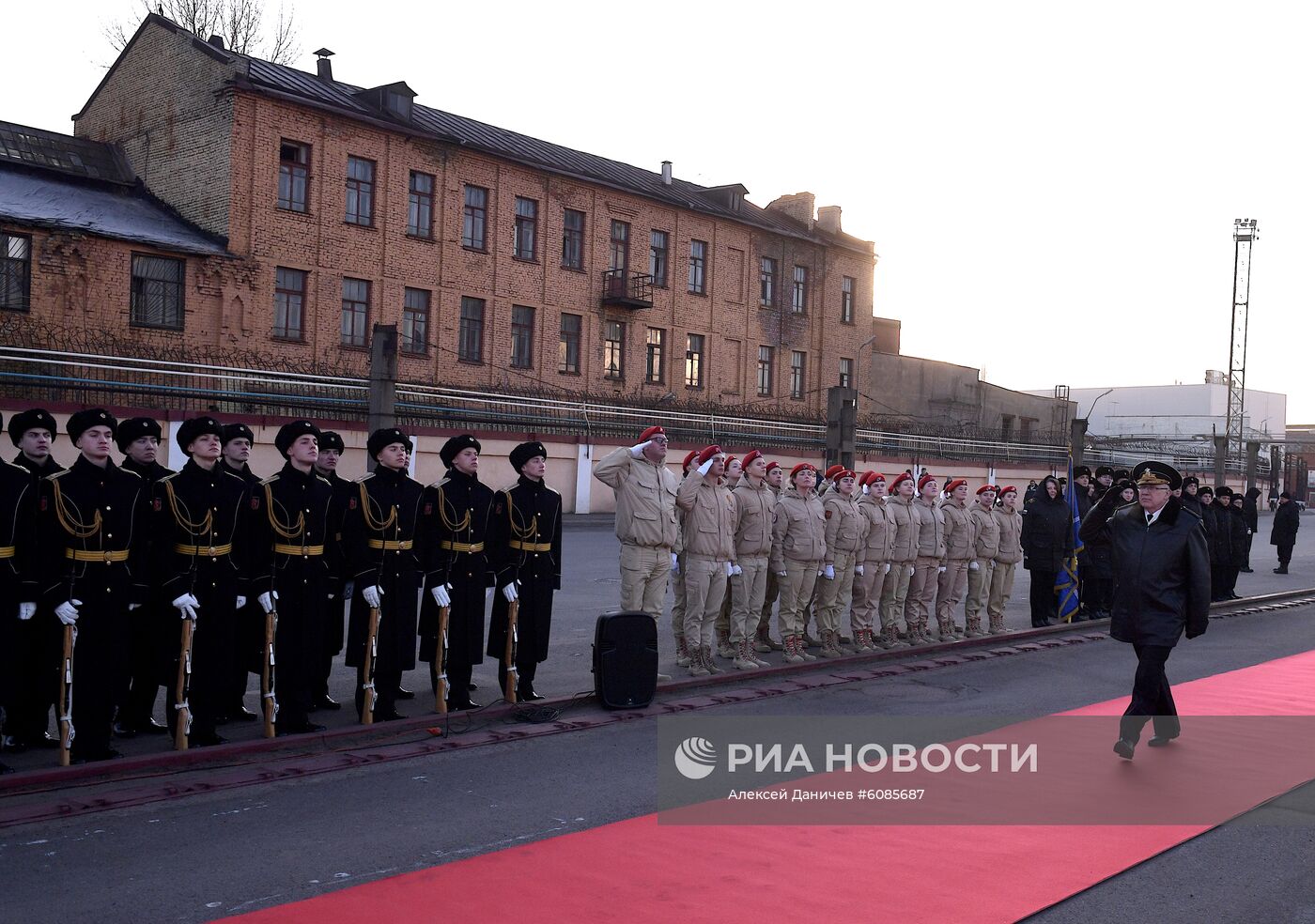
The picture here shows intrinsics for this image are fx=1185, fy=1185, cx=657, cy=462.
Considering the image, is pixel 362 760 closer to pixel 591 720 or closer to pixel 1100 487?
pixel 591 720

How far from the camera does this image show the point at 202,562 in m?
8.07

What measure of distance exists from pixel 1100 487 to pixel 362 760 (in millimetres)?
13303

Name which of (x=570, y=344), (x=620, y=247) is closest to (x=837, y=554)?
(x=570, y=344)

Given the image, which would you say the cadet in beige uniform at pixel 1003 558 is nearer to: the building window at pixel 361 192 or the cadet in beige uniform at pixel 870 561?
the cadet in beige uniform at pixel 870 561

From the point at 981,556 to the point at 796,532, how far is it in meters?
3.75

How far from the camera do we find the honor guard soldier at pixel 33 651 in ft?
24.2

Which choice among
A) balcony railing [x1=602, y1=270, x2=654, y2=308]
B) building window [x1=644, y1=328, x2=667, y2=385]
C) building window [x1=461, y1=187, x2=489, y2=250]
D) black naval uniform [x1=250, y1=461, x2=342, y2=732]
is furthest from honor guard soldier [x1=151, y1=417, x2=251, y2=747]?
building window [x1=644, y1=328, x2=667, y2=385]

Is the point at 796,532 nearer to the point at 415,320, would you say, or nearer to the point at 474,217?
the point at 415,320

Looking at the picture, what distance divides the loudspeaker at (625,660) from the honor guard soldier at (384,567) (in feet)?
5.18

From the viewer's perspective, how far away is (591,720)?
9453mm

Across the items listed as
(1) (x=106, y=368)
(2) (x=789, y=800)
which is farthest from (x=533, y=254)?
(2) (x=789, y=800)

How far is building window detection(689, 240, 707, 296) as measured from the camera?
45.1 meters

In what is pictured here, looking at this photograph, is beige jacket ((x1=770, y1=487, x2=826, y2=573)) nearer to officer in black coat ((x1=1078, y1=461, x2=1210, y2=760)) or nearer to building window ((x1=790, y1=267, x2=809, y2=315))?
officer in black coat ((x1=1078, y1=461, x2=1210, y2=760))

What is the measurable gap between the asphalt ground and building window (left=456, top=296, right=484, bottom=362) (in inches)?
1165
